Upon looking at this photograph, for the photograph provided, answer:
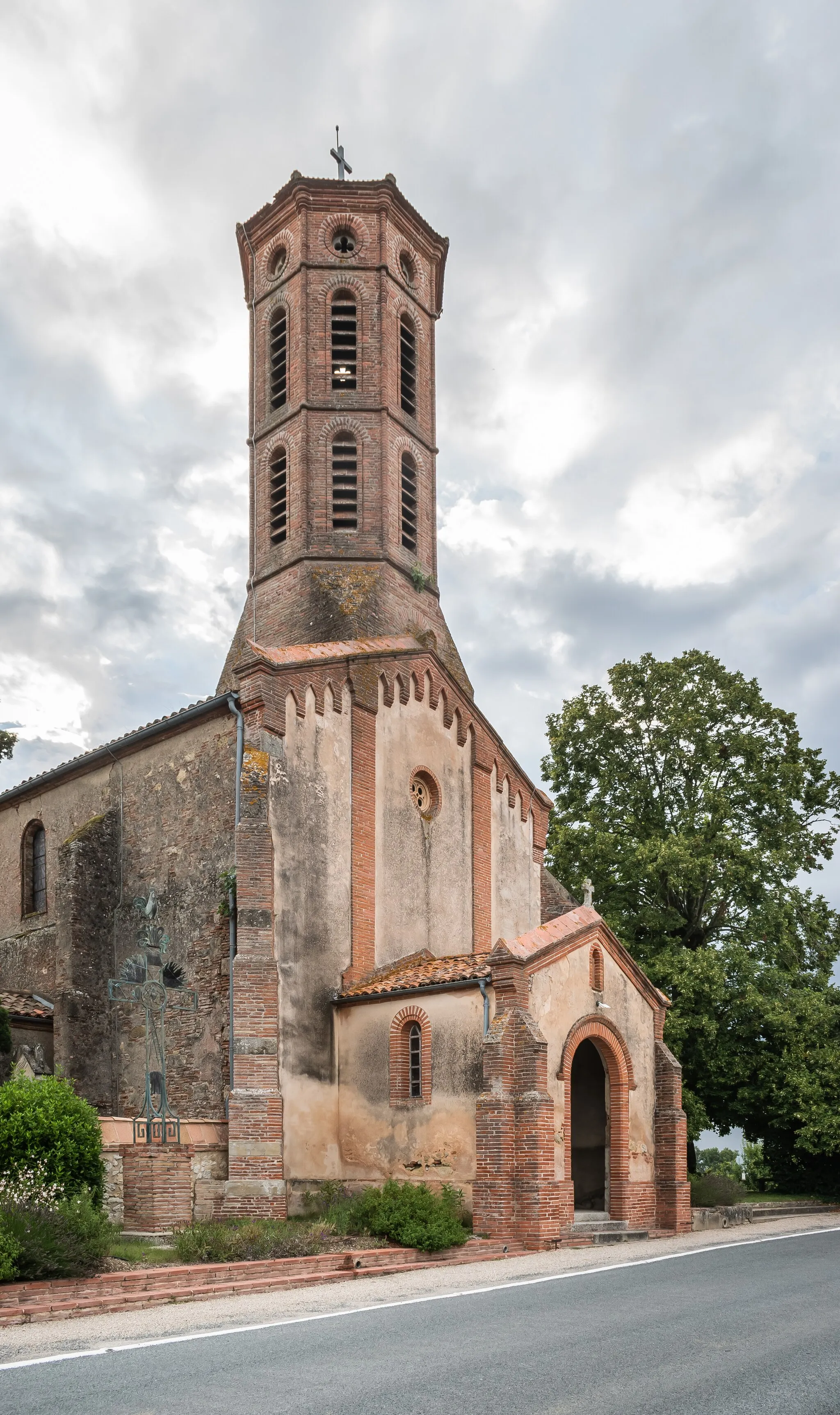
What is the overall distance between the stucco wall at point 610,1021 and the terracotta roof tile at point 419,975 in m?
1.13

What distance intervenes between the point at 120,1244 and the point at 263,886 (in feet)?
20.6

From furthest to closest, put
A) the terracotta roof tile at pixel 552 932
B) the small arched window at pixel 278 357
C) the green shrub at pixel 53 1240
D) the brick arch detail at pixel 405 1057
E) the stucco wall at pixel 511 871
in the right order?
the small arched window at pixel 278 357 → the stucco wall at pixel 511 871 → the brick arch detail at pixel 405 1057 → the terracotta roof tile at pixel 552 932 → the green shrub at pixel 53 1240

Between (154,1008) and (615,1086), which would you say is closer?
(154,1008)

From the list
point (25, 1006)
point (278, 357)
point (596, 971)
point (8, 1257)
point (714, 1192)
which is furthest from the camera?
point (278, 357)

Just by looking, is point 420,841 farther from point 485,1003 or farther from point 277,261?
point 277,261

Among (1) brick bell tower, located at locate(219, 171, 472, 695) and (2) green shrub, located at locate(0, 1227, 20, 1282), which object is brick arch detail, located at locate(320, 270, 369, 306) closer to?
(1) brick bell tower, located at locate(219, 171, 472, 695)

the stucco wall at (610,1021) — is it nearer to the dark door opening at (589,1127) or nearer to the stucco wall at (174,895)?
the dark door opening at (589,1127)

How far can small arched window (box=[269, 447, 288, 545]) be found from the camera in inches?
1107

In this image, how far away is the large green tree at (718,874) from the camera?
28.0 meters

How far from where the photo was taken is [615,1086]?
2148 cm

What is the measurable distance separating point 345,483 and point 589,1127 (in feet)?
48.1

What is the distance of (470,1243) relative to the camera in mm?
16984

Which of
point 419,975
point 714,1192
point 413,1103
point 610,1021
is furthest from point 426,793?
point 714,1192

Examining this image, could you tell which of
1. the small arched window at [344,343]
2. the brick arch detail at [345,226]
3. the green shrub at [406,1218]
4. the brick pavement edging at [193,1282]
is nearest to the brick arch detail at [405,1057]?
the green shrub at [406,1218]
